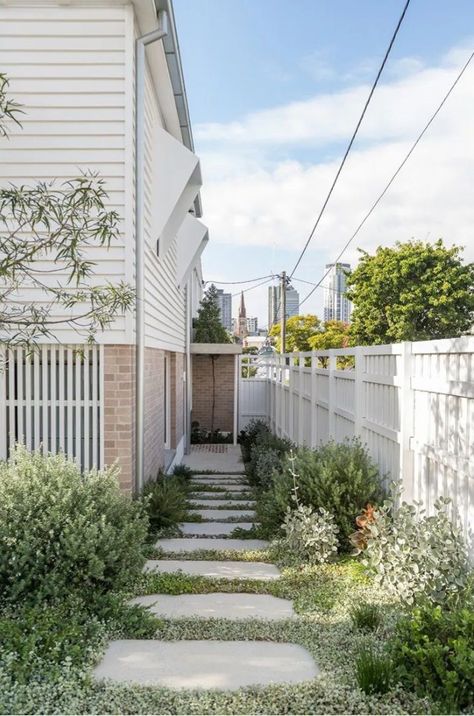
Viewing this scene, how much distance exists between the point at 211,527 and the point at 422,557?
11.1 ft

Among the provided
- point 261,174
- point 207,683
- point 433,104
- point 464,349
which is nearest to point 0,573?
point 207,683

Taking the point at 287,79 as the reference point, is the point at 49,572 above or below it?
below

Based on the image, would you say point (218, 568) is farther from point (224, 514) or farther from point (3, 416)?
point (3, 416)

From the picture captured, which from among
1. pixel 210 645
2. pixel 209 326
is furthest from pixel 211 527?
pixel 209 326

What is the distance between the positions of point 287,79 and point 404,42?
6.37 metres

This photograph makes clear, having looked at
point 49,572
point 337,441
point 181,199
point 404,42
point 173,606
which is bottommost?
point 173,606

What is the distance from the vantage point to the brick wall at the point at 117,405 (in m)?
5.88

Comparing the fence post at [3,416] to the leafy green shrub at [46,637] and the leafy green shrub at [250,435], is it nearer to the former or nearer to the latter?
the leafy green shrub at [46,637]

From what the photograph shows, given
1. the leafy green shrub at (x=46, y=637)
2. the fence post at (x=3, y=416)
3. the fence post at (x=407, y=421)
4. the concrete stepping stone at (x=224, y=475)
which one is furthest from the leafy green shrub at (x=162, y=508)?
the concrete stepping stone at (x=224, y=475)

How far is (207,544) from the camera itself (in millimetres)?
5844

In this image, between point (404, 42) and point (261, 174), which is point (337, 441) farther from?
point (261, 174)

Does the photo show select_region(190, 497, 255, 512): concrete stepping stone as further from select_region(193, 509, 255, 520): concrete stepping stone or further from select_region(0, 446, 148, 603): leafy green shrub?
select_region(0, 446, 148, 603): leafy green shrub

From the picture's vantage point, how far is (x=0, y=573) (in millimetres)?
3959

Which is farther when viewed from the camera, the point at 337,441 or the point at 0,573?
the point at 337,441
